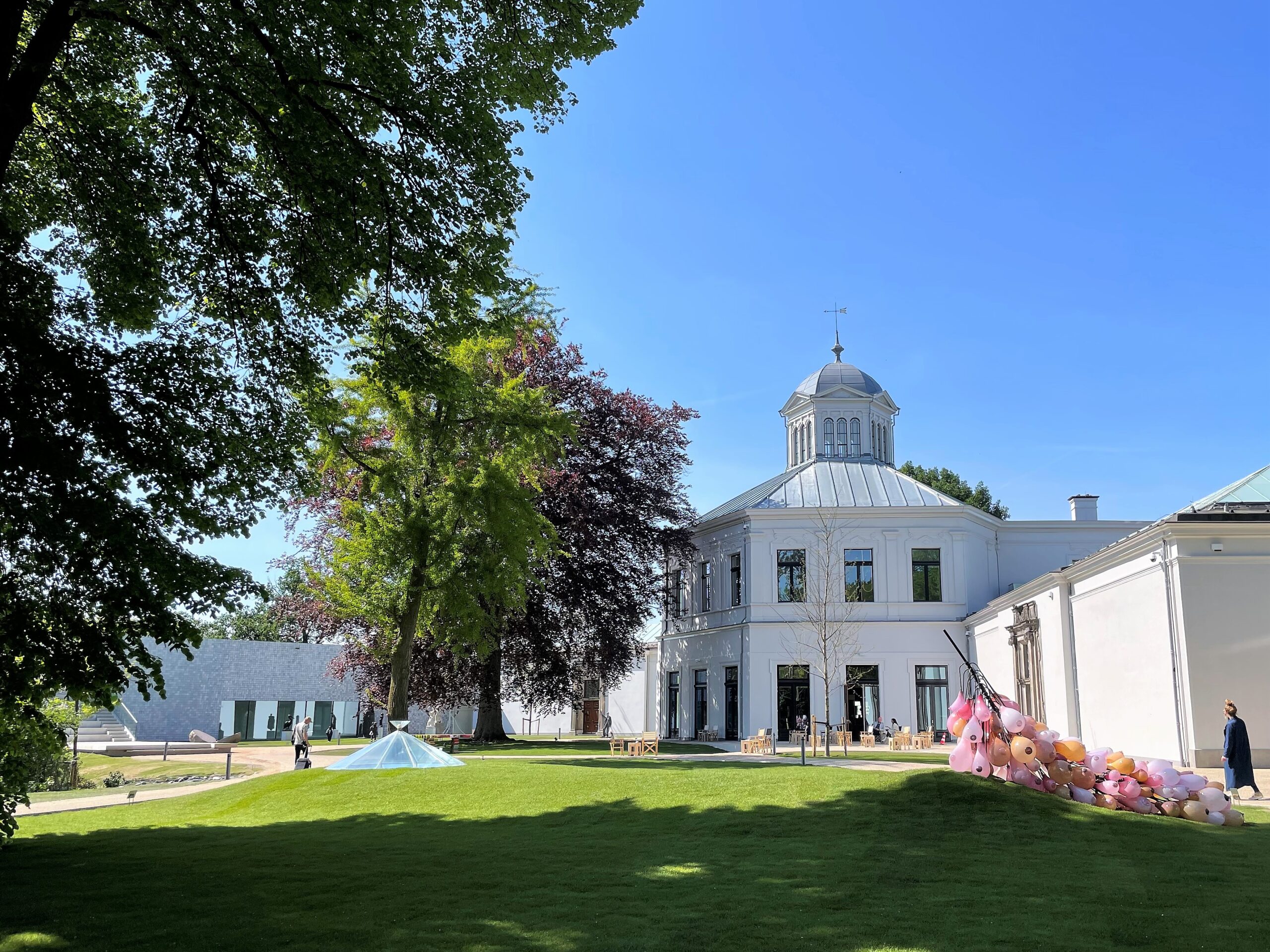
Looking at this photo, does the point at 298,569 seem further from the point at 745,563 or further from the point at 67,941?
the point at 67,941

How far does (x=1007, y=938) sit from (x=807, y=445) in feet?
123

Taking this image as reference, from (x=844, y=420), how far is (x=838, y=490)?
5.07 meters

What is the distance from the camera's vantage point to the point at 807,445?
142ft

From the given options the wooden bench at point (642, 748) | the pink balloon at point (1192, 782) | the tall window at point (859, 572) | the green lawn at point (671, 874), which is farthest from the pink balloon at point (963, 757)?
the tall window at point (859, 572)

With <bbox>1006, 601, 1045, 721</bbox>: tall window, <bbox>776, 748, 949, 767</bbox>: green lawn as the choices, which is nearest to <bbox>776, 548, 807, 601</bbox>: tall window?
<bbox>776, 748, 949, 767</bbox>: green lawn

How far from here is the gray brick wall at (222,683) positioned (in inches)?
1809

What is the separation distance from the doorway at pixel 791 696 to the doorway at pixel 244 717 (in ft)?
89.3

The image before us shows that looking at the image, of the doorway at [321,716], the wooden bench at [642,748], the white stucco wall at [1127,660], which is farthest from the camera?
the doorway at [321,716]

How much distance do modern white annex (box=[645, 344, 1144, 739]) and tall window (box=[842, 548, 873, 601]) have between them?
0.04m

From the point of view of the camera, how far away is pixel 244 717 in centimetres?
4788

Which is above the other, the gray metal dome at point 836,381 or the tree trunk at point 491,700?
the gray metal dome at point 836,381

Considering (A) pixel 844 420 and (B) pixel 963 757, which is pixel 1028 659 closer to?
(B) pixel 963 757

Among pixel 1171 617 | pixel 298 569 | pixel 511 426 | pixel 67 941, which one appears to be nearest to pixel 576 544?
pixel 511 426

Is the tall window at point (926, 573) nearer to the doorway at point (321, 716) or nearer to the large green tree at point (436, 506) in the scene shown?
the large green tree at point (436, 506)
